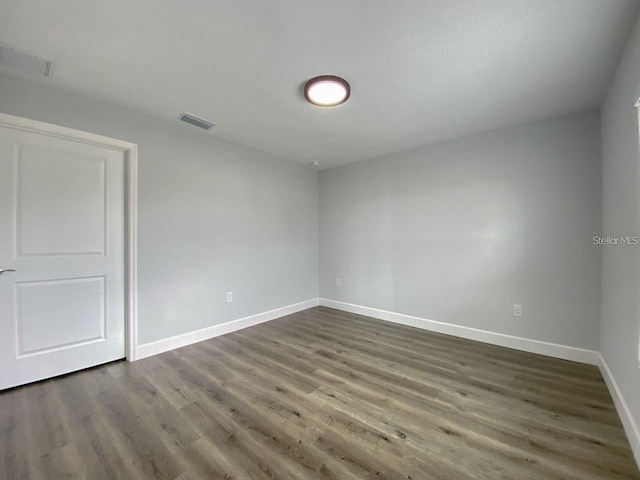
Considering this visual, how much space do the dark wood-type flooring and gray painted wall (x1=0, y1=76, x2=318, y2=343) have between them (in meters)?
0.65

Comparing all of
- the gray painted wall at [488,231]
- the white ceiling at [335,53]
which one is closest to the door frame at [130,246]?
the white ceiling at [335,53]

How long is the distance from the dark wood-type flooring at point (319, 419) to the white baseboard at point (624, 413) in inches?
1.6

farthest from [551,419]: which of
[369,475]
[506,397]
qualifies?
Answer: [369,475]

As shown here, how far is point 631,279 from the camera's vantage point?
158 centimetres

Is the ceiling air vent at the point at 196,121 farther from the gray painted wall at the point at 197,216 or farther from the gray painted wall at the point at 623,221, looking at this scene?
the gray painted wall at the point at 623,221

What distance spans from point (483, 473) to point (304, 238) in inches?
137

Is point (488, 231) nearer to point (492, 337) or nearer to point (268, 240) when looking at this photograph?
point (492, 337)

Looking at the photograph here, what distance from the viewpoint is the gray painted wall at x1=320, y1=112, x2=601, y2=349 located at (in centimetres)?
250

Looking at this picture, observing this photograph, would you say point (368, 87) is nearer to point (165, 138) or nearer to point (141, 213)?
point (165, 138)

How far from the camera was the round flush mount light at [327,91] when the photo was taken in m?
1.99

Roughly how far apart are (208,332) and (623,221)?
385 centimetres

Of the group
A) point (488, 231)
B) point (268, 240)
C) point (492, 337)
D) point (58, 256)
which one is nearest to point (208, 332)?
point (268, 240)

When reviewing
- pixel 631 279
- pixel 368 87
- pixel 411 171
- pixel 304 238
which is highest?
pixel 368 87

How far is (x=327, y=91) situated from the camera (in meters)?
2.11
